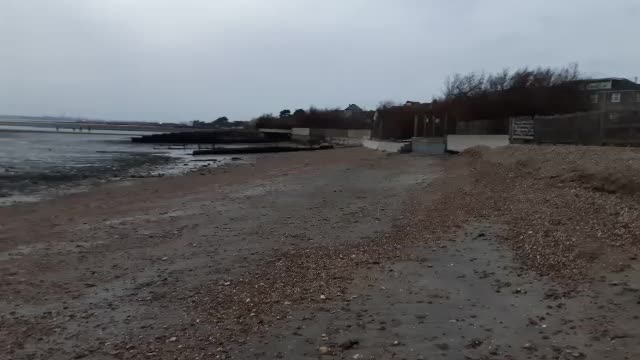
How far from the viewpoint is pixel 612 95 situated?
1430 inches

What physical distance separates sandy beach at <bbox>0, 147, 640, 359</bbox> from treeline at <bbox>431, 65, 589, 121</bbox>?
2889 centimetres

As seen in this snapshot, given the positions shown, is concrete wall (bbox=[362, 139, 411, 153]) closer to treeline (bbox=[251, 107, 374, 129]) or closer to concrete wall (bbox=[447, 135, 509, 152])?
concrete wall (bbox=[447, 135, 509, 152])

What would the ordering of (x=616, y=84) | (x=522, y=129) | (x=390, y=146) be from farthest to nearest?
1. (x=616, y=84)
2. (x=390, y=146)
3. (x=522, y=129)

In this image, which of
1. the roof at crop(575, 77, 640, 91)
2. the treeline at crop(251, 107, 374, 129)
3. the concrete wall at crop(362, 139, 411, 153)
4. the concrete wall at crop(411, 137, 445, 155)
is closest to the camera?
the concrete wall at crop(411, 137, 445, 155)

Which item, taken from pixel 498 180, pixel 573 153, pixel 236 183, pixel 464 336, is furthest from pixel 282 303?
pixel 236 183

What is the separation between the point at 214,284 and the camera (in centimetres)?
805

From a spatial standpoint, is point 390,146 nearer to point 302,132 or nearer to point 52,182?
point 52,182

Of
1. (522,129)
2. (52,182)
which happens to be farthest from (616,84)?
(52,182)

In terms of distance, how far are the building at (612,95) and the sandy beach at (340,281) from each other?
8547mm

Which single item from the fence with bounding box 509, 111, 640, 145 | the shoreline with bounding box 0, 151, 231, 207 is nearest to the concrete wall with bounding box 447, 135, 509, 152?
the fence with bounding box 509, 111, 640, 145

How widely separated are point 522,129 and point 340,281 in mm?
24025

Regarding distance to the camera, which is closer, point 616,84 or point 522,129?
point 522,129

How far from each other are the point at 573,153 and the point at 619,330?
1463cm

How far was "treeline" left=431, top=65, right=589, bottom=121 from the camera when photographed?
41500mm
